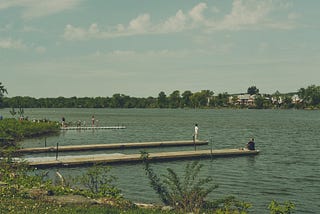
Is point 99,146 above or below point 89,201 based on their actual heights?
below

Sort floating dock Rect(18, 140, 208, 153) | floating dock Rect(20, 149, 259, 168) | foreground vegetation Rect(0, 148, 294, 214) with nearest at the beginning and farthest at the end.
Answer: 1. foreground vegetation Rect(0, 148, 294, 214)
2. floating dock Rect(20, 149, 259, 168)
3. floating dock Rect(18, 140, 208, 153)

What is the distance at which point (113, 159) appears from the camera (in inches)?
1321

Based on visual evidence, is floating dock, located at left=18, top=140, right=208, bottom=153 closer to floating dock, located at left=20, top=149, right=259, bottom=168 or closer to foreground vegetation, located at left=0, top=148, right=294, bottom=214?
floating dock, located at left=20, top=149, right=259, bottom=168

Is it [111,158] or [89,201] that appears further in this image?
[111,158]

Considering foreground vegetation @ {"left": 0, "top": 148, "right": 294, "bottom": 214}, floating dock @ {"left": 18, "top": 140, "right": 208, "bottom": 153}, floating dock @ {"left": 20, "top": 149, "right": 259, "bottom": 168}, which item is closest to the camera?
foreground vegetation @ {"left": 0, "top": 148, "right": 294, "bottom": 214}

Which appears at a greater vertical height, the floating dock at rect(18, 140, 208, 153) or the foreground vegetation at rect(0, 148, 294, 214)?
the foreground vegetation at rect(0, 148, 294, 214)

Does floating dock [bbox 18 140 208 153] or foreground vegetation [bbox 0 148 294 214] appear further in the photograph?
floating dock [bbox 18 140 208 153]

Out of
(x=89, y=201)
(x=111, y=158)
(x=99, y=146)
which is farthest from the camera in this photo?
(x=99, y=146)

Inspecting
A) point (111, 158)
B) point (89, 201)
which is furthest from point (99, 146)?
point (89, 201)

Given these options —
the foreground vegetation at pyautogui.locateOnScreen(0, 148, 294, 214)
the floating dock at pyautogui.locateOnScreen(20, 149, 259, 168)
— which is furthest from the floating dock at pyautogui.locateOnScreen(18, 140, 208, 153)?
the foreground vegetation at pyautogui.locateOnScreen(0, 148, 294, 214)

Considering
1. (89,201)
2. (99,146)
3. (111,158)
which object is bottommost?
(99,146)

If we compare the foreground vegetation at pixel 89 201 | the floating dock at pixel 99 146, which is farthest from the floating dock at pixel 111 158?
the foreground vegetation at pixel 89 201

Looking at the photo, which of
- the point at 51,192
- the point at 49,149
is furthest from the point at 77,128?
the point at 51,192

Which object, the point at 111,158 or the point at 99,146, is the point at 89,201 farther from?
the point at 99,146
